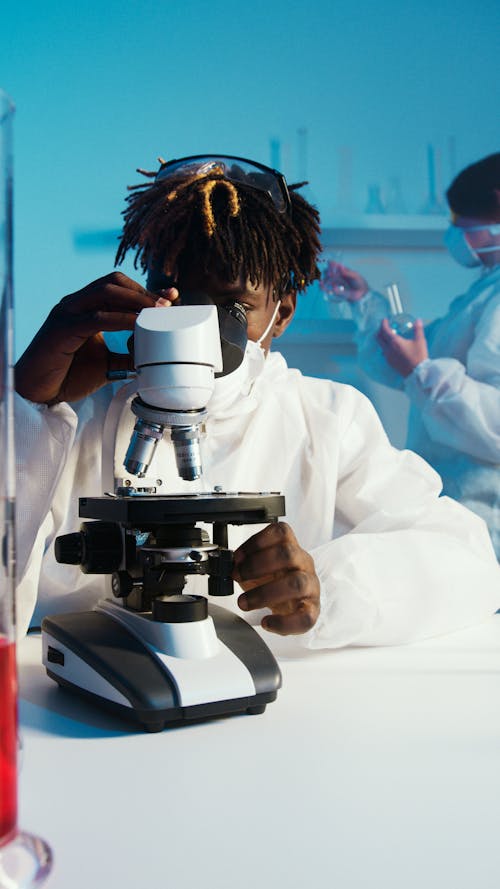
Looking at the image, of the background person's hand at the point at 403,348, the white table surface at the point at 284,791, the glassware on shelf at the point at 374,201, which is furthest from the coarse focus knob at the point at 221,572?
the glassware on shelf at the point at 374,201

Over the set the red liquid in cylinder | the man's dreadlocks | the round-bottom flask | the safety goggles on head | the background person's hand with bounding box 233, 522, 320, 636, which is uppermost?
the safety goggles on head

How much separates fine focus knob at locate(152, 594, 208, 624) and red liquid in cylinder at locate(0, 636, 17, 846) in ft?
0.98

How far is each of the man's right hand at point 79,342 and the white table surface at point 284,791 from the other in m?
0.33

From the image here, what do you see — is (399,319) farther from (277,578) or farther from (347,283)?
(277,578)

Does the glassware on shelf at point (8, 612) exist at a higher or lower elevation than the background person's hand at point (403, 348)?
higher

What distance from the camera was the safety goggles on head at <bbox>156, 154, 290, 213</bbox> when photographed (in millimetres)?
942

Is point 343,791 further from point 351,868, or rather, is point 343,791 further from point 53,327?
point 53,327

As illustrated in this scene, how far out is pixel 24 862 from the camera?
1.13 feet

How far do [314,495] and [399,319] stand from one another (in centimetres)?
131

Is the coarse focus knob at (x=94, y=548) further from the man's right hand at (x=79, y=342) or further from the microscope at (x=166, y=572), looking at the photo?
the man's right hand at (x=79, y=342)

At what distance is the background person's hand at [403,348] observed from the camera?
7.38 ft

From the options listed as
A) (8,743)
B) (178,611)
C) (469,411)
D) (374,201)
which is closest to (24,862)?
(8,743)

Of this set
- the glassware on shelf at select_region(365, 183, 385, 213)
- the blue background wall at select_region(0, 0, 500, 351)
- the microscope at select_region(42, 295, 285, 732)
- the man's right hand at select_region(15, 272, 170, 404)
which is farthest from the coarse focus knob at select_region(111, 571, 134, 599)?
the glassware on shelf at select_region(365, 183, 385, 213)

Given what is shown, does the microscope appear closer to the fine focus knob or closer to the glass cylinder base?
the fine focus knob
